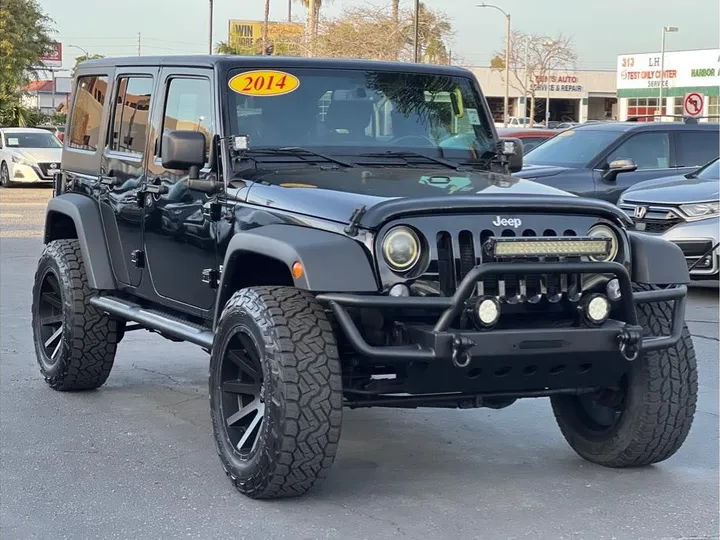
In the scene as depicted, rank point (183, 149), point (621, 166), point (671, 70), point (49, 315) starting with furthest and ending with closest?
point (671, 70)
point (621, 166)
point (49, 315)
point (183, 149)

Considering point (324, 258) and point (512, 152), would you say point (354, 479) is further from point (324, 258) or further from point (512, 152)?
point (512, 152)

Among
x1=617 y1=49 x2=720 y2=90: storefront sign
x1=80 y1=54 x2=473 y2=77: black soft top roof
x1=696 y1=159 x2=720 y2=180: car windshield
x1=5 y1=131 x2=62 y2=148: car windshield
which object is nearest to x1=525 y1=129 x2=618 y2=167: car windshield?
x1=696 y1=159 x2=720 y2=180: car windshield

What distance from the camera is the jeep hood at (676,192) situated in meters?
11.9

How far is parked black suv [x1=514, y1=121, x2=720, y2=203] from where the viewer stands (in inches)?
547

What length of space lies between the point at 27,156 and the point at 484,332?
23784 mm

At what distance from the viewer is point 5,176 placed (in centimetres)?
2778

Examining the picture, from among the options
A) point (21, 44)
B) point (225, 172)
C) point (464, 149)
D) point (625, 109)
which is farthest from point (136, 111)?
point (625, 109)

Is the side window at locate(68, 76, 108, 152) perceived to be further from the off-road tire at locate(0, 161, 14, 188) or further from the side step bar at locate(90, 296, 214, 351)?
the off-road tire at locate(0, 161, 14, 188)

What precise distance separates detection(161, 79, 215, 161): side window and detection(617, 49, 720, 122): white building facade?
60231 millimetres

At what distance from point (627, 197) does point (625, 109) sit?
65.0m

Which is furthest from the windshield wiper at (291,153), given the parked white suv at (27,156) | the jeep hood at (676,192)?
the parked white suv at (27,156)

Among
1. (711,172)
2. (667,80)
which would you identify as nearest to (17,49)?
(667,80)

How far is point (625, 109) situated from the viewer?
75312 millimetres

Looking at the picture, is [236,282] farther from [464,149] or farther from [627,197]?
[627,197]
